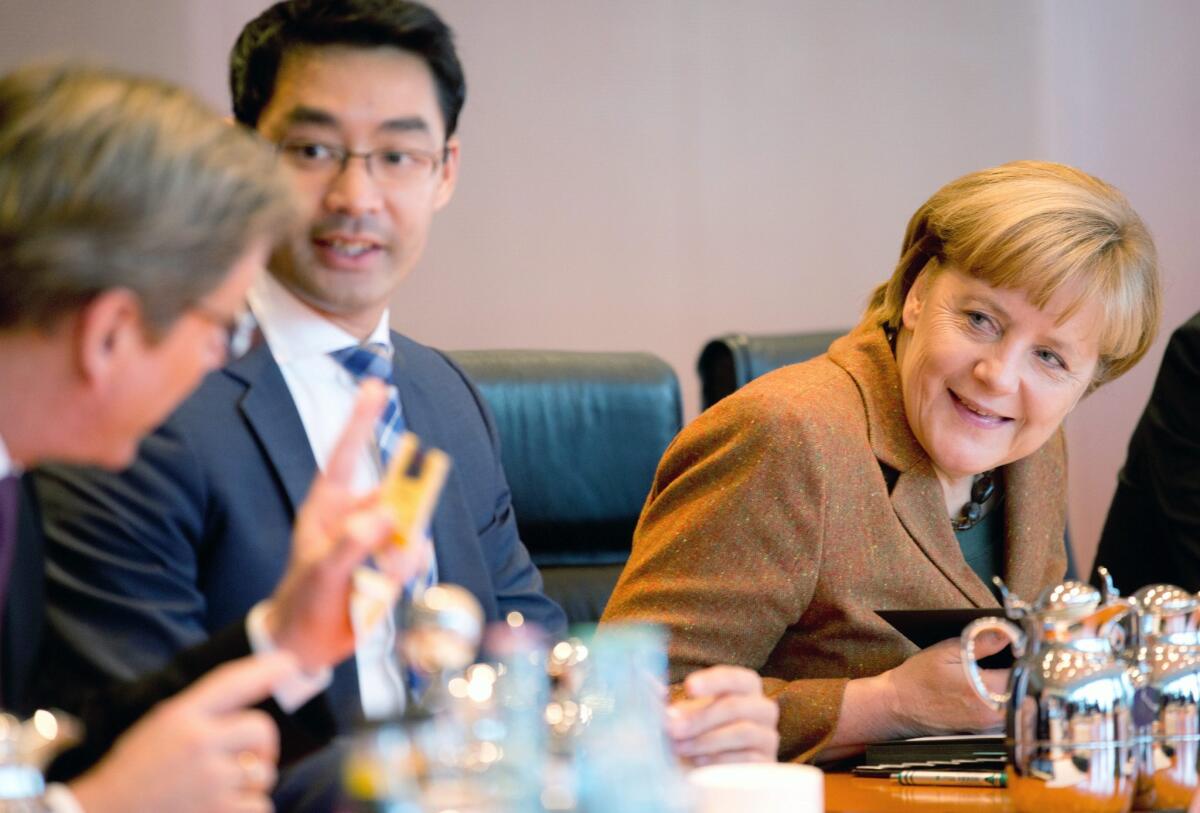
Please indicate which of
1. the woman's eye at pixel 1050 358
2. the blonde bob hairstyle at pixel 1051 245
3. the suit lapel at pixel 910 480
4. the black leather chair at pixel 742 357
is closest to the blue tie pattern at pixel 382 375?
the suit lapel at pixel 910 480

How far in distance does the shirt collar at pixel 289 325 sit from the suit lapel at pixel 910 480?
70 cm

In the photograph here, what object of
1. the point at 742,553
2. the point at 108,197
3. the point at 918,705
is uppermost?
the point at 108,197

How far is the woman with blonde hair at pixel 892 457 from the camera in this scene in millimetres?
1899

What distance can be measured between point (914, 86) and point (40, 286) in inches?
113

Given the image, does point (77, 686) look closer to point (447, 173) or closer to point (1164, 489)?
point (447, 173)

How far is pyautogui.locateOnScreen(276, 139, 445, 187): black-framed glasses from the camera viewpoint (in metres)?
1.76

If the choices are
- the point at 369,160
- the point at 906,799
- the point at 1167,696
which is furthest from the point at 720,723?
the point at 369,160

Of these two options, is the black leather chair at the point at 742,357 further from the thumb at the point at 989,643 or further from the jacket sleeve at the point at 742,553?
the thumb at the point at 989,643

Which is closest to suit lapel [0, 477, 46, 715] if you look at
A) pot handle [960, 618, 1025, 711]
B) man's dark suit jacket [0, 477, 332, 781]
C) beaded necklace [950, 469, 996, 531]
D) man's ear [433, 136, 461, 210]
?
man's dark suit jacket [0, 477, 332, 781]

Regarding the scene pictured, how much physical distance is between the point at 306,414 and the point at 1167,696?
0.94 meters

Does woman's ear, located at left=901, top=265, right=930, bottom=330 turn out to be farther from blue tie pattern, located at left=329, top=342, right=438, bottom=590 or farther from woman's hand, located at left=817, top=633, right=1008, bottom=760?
blue tie pattern, located at left=329, top=342, right=438, bottom=590

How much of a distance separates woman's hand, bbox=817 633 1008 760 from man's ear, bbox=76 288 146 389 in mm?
1005

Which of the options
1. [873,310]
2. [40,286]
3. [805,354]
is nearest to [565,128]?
[805,354]

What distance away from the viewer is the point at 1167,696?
1431 millimetres
